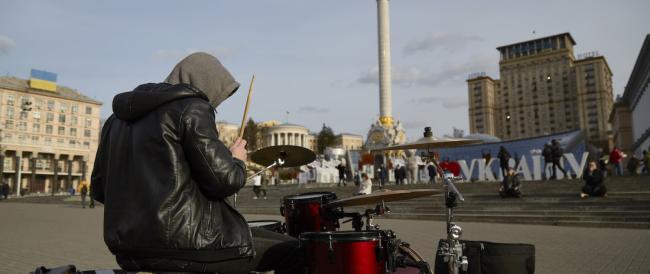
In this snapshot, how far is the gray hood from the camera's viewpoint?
270 centimetres

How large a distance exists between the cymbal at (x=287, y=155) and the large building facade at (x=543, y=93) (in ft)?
392

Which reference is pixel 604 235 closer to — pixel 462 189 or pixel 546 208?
pixel 546 208

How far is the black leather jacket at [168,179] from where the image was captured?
91.0 inches

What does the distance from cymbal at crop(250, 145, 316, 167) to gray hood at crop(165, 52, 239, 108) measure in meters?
1.64

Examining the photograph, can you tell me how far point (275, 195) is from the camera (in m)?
30.5

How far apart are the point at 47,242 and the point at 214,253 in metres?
→ 10.5

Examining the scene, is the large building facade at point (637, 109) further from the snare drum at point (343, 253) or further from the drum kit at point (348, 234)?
the snare drum at point (343, 253)

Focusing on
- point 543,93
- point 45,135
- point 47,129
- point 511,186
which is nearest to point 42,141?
point 45,135

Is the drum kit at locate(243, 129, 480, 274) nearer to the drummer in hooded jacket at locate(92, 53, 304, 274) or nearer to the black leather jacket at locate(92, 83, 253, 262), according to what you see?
the drummer in hooded jacket at locate(92, 53, 304, 274)

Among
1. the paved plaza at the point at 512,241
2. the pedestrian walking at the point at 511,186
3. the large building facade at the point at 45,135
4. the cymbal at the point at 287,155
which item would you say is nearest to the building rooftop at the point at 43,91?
the large building facade at the point at 45,135

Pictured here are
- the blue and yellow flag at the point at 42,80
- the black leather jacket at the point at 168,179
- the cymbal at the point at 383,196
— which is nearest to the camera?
the black leather jacket at the point at 168,179

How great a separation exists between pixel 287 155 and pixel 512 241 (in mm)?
7395

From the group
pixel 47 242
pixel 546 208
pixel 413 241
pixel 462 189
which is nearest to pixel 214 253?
pixel 413 241

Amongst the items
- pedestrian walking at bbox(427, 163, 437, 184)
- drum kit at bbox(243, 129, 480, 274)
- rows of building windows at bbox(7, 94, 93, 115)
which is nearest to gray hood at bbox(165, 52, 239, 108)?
drum kit at bbox(243, 129, 480, 274)
